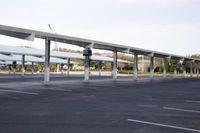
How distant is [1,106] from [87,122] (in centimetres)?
433

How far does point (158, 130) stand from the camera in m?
8.15

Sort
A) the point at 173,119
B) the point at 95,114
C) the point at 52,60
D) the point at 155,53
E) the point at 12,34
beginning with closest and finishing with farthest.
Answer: the point at 173,119 → the point at 95,114 → the point at 12,34 → the point at 155,53 → the point at 52,60

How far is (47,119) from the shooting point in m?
9.27

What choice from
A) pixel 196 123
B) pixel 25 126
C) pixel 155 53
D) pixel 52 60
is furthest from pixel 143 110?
pixel 52 60

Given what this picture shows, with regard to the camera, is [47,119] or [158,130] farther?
[47,119]

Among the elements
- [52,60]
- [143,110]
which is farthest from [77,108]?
[52,60]

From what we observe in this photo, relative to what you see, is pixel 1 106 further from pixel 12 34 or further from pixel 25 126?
pixel 12 34

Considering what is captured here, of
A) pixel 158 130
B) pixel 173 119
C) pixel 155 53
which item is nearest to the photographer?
pixel 158 130

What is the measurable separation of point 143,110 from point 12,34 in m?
13.3

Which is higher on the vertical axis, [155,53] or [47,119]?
[155,53]

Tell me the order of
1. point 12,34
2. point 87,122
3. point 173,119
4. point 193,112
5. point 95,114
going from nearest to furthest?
point 87,122 < point 173,119 < point 95,114 < point 193,112 < point 12,34

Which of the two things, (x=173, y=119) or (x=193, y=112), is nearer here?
(x=173, y=119)

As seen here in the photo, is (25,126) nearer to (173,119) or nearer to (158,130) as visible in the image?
(158,130)

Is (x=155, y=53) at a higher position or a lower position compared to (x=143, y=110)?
higher
